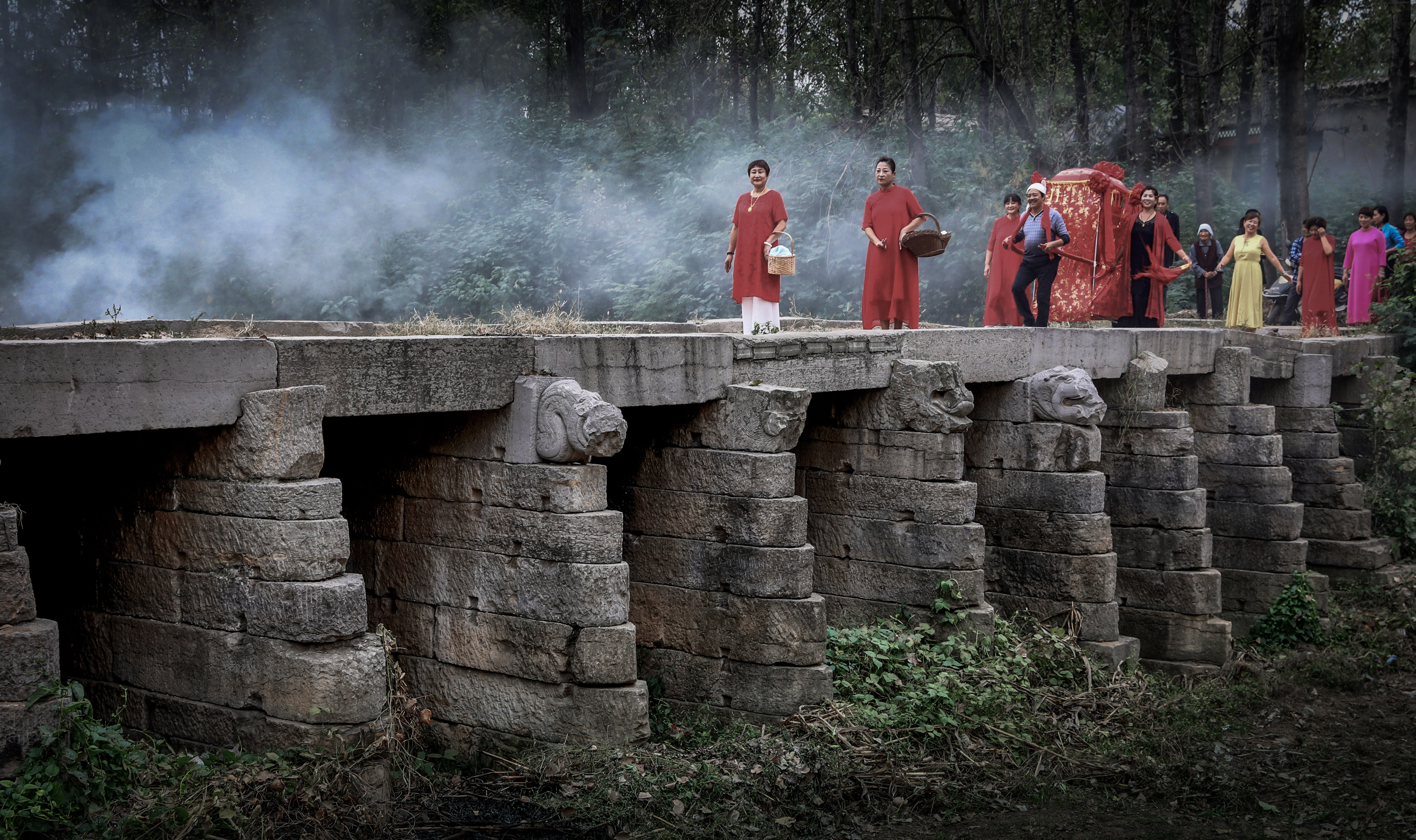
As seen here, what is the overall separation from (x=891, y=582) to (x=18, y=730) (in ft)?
16.9

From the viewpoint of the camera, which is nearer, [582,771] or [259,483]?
[259,483]

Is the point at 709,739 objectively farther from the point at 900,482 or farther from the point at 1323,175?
the point at 1323,175

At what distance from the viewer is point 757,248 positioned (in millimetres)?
9391

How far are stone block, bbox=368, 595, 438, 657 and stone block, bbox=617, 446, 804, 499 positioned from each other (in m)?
1.40

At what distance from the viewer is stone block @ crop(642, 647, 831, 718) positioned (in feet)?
23.5

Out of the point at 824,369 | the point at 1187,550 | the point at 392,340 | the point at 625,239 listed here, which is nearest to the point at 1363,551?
the point at 1187,550

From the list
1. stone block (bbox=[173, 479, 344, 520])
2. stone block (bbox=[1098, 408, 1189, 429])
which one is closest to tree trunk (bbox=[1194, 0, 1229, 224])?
stone block (bbox=[1098, 408, 1189, 429])

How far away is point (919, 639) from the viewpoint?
317 inches

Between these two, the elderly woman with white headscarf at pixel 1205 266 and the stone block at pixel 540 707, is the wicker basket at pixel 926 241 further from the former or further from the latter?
the elderly woman with white headscarf at pixel 1205 266

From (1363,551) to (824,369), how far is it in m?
7.02

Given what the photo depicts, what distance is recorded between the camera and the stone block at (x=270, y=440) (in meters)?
5.36

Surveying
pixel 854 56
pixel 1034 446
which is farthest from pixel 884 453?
pixel 854 56

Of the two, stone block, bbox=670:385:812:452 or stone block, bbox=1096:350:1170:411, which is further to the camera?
stone block, bbox=1096:350:1170:411

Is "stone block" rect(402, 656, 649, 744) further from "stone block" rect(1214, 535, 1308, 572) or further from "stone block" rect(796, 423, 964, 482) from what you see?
"stone block" rect(1214, 535, 1308, 572)
